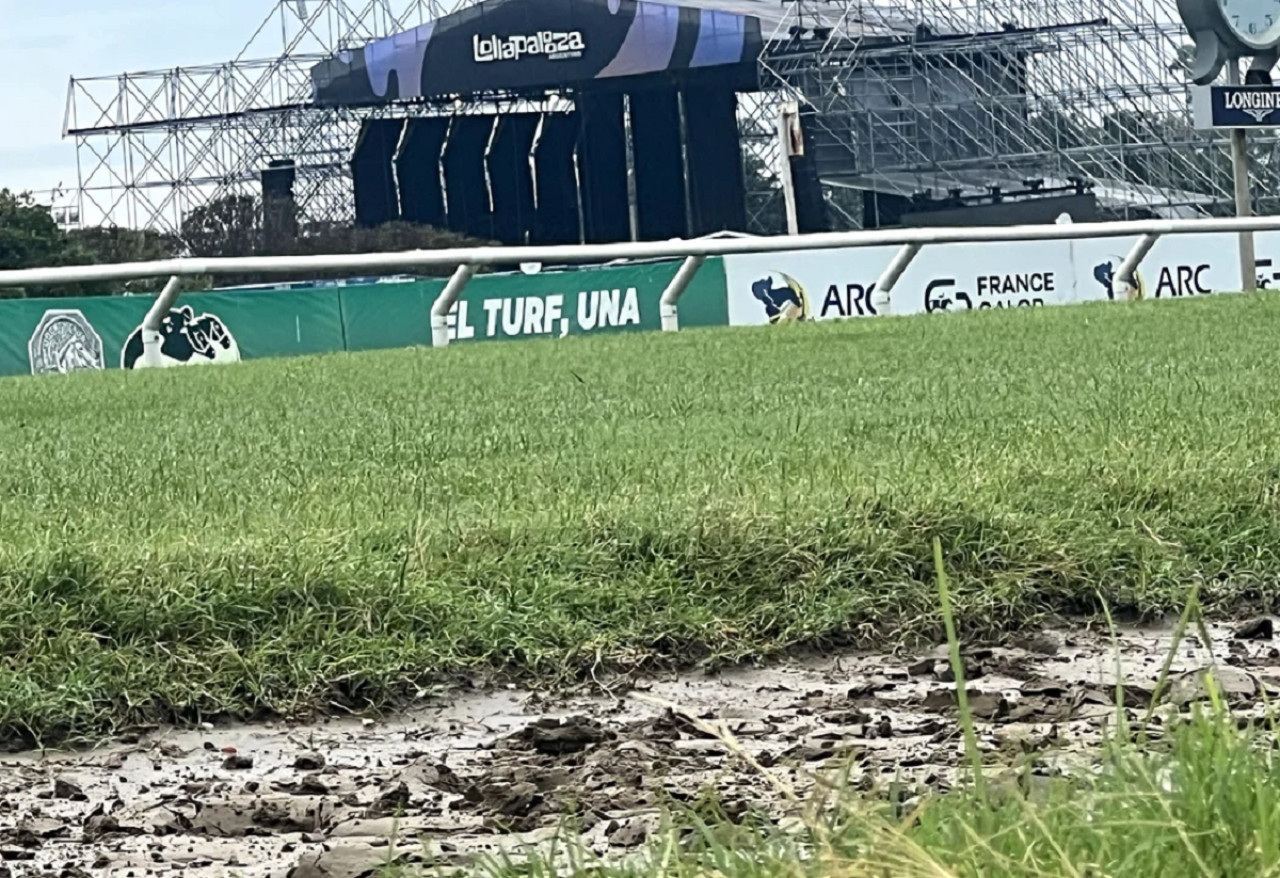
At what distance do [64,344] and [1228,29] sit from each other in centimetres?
1359

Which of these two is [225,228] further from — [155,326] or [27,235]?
[155,326]

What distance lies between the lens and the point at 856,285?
57.7ft

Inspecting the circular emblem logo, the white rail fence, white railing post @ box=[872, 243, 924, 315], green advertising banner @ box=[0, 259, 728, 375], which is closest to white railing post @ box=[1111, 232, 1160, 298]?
the white rail fence

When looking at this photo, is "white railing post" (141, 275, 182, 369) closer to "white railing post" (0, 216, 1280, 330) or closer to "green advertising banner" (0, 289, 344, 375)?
"white railing post" (0, 216, 1280, 330)

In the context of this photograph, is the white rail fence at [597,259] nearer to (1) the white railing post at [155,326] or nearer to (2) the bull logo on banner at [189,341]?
(1) the white railing post at [155,326]

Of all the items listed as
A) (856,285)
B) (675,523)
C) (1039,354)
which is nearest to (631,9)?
(856,285)

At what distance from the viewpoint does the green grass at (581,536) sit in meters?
3.63

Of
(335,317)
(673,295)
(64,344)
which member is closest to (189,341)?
(64,344)

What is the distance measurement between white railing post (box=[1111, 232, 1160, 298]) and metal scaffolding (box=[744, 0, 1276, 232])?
1265 inches

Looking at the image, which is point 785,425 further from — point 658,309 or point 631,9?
point 631,9

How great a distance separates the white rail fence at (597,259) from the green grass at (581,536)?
6507 mm


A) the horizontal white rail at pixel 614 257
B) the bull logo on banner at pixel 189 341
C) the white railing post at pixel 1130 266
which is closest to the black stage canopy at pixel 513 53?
the white railing post at pixel 1130 266

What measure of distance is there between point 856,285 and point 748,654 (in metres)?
14.0

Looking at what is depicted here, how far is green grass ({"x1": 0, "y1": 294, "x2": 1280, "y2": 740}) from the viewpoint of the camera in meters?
3.63
